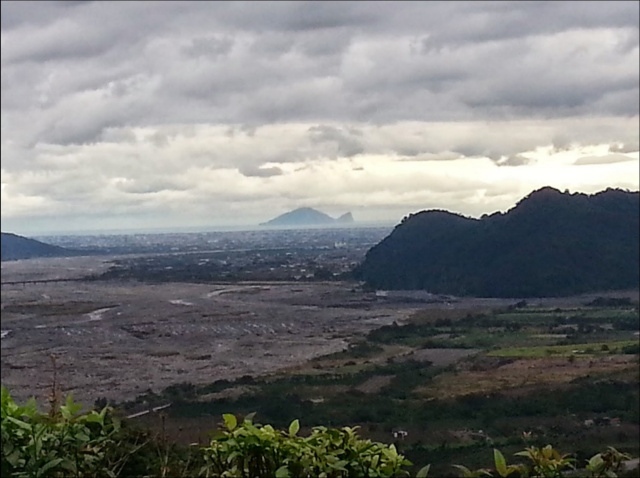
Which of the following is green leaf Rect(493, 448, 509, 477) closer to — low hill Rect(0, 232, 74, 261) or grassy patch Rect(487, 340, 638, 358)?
grassy patch Rect(487, 340, 638, 358)

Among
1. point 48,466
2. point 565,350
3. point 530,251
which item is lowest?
point 565,350

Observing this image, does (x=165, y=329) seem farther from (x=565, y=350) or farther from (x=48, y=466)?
(x=48, y=466)

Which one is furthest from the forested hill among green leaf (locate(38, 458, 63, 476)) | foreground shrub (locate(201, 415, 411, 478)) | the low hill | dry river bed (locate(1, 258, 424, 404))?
green leaf (locate(38, 458, 63, 476))

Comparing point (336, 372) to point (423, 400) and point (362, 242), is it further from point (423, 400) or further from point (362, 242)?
point (362, 242)

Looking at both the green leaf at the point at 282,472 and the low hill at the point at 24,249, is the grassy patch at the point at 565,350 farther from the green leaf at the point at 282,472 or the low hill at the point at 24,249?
the low hill at the point at 24,249

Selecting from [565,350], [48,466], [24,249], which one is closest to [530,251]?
[565,350]

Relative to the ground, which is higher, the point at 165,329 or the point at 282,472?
the point at 282,472

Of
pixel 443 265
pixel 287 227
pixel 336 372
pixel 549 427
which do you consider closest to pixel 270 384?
pixel 336 372
